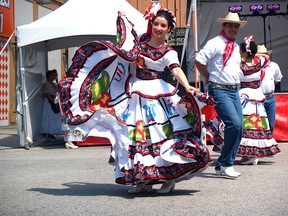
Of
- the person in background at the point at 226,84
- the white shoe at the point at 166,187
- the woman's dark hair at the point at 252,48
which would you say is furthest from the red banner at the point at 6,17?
the white shoe at the point at 166,187

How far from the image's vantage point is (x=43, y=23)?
12070mm

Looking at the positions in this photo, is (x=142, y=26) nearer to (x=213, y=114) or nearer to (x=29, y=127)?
(x=213, y=114)

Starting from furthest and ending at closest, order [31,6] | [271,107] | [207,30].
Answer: [31,6], [207,30], [271,107]

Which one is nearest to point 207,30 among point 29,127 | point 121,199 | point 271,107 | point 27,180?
point 29,127

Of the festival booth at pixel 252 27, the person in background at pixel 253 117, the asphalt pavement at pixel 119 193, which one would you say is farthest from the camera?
the festival booth at pixel 252 27

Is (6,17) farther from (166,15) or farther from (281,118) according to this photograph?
(166,15)

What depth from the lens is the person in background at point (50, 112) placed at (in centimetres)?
1356

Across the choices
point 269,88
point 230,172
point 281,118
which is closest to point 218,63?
point 230,172

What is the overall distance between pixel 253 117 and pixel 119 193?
10.4ft

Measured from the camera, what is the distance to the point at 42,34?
11.9 metres

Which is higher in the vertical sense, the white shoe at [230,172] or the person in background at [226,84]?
the person in background at [226,84]

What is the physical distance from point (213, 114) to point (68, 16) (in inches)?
126

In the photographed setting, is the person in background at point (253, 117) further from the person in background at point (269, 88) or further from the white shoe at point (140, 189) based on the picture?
the white shoe at point (140, 189)

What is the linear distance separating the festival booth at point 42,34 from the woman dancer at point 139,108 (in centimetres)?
474
